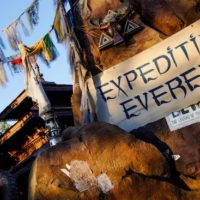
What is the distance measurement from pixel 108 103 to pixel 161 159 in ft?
5.28

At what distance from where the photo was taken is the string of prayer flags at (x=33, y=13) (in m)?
7.95

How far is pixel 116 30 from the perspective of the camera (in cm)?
→ 680

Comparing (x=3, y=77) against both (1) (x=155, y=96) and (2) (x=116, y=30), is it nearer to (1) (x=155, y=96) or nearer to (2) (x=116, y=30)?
(2) (x=116, y=30)

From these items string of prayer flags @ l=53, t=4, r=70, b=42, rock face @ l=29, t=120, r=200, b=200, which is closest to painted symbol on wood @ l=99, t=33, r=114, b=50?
string of prayer flags @ l=53, t=4, r=70, b=42

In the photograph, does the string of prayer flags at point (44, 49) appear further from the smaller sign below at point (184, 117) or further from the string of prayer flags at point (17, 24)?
the smaller sign below at point (184, 117)

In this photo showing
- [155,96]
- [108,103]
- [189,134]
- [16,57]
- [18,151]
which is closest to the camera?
[189,134]

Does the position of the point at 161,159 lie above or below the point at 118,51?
below

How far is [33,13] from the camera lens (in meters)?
8.01

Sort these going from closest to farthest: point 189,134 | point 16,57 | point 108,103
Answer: point 189,134
point 108,103
point 16,57

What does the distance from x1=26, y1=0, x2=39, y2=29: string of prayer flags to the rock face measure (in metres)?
3.12

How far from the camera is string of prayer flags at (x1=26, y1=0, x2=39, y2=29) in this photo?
313 inches

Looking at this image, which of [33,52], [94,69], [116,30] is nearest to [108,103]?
[94,69]

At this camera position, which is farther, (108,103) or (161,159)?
(108,103)

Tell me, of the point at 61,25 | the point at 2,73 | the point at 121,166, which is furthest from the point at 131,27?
the point at 2,73
